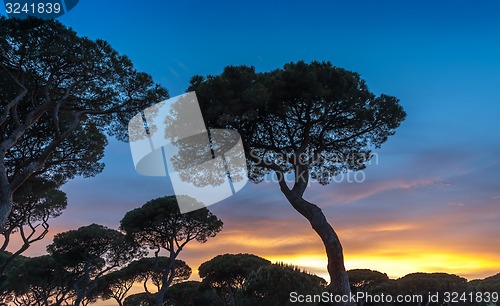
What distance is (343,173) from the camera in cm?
1883

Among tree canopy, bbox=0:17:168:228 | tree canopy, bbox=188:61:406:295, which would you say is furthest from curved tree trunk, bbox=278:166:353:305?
tree canopy, bbox=0:17:168:228

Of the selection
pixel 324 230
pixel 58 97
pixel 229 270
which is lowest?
pixel 229 270

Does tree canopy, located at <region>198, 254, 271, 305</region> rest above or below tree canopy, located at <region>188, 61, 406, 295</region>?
below

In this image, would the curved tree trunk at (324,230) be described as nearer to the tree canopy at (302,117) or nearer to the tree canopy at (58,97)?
the tree canopy at (302,117)

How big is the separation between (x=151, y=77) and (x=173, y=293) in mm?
33266

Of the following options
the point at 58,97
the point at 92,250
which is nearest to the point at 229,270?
the point at 92,250

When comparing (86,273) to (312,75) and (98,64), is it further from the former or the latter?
(312,75)

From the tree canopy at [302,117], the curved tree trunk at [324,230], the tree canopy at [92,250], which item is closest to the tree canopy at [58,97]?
the tree canopy at [302,117]

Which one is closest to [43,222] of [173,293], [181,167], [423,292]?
[181,167]

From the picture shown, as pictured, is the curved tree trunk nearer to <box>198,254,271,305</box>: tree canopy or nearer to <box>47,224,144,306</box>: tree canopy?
<box>198,254,271,305</box>: tree canopy

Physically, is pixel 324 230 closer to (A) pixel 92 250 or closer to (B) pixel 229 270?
(B) pixel 229 270

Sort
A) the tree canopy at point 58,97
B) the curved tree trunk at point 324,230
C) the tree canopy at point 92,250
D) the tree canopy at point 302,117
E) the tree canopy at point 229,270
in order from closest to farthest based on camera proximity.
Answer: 1. the tree canopy at point 58,97
2. the curved tree trunk at point 324,230
3. the tree canopy at point 302,117
4. the tree canopy at point 92,250
5. the tree canopy at point 229,270

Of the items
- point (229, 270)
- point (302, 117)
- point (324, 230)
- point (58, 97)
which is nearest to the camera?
point (324, 230)

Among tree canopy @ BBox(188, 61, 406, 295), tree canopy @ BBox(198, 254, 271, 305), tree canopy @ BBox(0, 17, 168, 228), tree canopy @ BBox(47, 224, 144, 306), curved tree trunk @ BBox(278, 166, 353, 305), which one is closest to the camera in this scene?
tree canopy @ BBox(0, 17, 168, 228)
